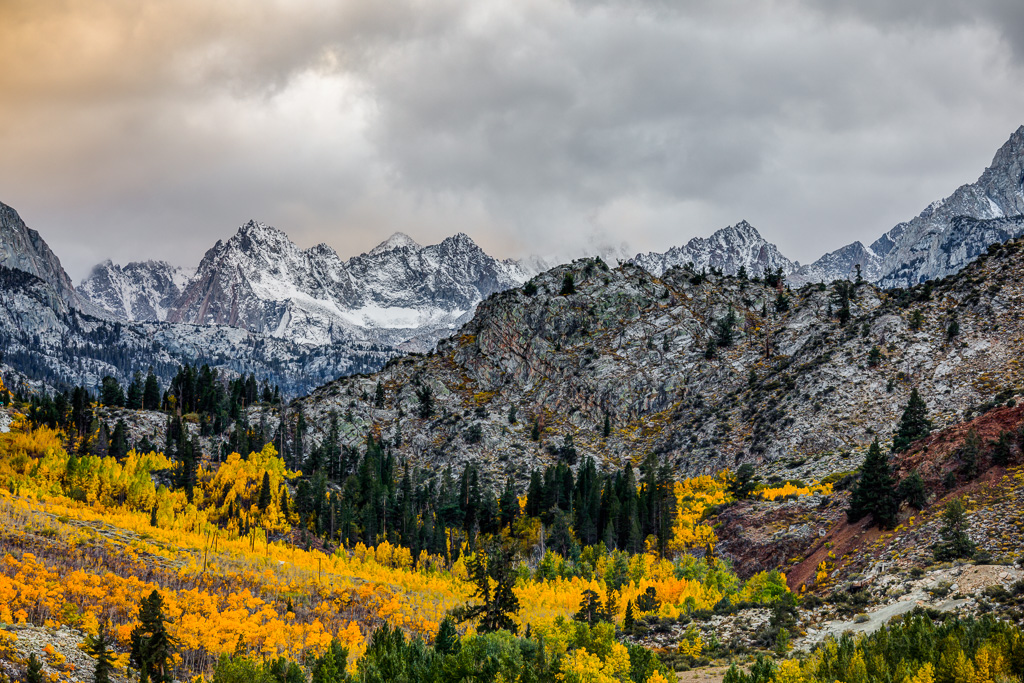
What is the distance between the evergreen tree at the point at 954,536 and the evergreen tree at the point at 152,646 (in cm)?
7386

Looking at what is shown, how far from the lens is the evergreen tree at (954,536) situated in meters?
64.2

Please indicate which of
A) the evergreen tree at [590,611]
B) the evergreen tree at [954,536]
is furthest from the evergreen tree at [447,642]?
the evergreen tree at [954,536]

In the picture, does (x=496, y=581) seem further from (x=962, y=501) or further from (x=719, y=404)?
(x=719, y=404)

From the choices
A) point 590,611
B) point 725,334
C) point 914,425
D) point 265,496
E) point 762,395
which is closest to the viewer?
point 590,611

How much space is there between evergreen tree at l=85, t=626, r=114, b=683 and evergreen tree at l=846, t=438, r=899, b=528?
7817cm

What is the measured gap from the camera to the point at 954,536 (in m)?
66.6

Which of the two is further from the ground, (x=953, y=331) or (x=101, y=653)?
(x=953, y=331)

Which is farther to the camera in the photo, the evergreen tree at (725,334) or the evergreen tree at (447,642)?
the evergreen tree at (725,334)

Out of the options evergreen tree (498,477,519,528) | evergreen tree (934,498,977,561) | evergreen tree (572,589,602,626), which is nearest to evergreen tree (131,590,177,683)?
evergreen tree (572,589,602,626)

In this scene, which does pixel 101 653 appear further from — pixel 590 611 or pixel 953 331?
pixel 953 331

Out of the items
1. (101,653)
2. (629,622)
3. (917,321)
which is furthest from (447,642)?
(917,321)

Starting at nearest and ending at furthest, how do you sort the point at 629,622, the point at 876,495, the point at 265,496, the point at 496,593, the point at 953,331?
the point at 496,593 < the point at 629,622 < the point at 876,495 < the point at 953,331 < the point at 265,496

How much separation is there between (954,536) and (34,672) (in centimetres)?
8112

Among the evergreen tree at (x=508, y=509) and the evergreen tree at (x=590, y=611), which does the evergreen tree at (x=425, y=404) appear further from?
the evergreen tree at (x=590, y=611)
